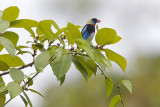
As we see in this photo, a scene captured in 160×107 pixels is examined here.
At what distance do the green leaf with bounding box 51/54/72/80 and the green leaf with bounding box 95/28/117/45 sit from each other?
8.7 inches

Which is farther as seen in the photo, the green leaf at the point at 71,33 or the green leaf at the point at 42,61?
the green leaf at the point at 71,33

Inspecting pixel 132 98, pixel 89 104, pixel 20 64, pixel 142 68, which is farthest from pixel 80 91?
pixel 20 64

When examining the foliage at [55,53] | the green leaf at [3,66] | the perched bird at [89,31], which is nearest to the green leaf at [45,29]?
the foliage at [55,53]

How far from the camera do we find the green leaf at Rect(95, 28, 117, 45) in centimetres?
148

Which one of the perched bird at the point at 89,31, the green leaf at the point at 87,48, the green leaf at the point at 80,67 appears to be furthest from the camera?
the perched bird at the point at 89,31

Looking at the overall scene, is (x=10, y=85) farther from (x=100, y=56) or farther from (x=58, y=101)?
(x=58, y=101)

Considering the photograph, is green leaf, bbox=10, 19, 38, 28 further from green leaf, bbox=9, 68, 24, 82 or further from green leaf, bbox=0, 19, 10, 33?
green leaf, bbox=9, 68, 24, 82

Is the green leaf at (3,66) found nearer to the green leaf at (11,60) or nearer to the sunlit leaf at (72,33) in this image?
the green leaf at (11,60)

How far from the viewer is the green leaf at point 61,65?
1289 mm

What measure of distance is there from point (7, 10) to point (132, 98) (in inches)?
337

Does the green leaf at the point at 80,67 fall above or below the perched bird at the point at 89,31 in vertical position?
above

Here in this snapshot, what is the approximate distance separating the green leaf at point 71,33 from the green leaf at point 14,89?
304 millimetres

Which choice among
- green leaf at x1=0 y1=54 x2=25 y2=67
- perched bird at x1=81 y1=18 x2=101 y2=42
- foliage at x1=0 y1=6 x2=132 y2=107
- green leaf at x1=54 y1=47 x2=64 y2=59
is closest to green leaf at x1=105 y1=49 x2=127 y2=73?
foliage at x1=0 y1=6 x2=132 y2=107

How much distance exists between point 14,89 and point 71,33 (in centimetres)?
37
